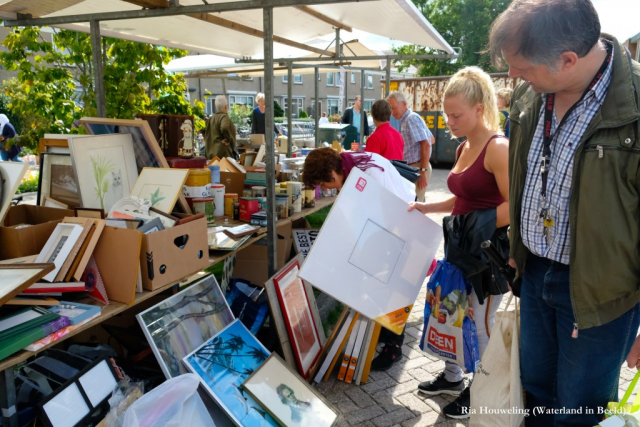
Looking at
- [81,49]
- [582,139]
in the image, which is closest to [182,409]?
[582,139]

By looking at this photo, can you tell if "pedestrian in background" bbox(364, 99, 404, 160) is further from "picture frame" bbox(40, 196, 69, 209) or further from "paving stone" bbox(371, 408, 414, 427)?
"picture frame" bbox(40, 196, 69, 209)

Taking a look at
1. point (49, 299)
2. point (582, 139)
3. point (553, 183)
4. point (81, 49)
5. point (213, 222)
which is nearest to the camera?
point (582, 139)

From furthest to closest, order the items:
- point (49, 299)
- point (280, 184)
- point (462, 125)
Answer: point (280, 184) < point (462, 125) < point (49, 299)

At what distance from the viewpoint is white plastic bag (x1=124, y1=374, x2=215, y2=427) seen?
1.86 meters

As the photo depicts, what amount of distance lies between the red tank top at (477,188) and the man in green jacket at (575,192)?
470 millimetres

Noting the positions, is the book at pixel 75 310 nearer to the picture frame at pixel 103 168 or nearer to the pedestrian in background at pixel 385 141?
the picture frame at pixel 103 168

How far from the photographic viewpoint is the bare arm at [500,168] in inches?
84.5

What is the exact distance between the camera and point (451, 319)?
Result: 258 centimetres

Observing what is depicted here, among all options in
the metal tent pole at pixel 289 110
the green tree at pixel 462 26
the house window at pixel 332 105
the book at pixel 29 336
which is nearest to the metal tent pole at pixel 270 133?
the book at pixel 29 336

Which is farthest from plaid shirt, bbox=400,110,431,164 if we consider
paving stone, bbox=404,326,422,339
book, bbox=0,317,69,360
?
book, bbox=0,317,69,360

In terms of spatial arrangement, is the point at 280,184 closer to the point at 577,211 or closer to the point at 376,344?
the point at 376,344

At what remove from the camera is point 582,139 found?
4.56 ft

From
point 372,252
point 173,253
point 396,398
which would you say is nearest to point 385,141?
point 372,252

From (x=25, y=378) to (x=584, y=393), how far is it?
213cm
